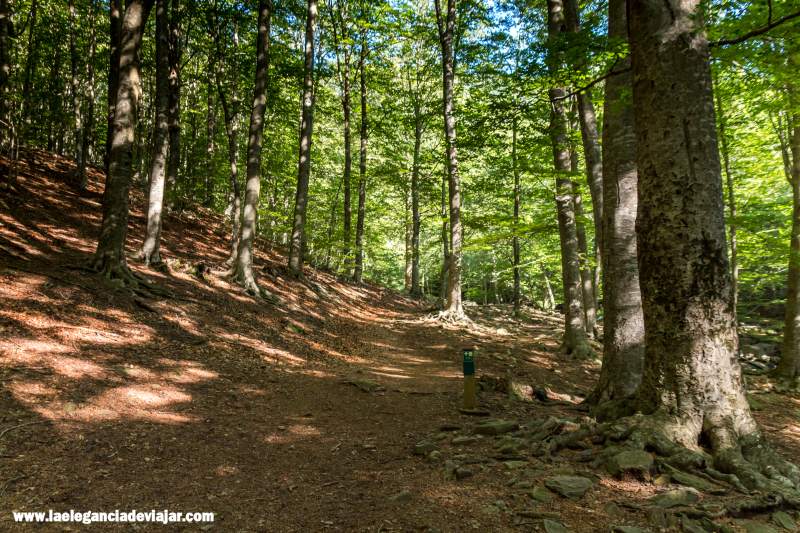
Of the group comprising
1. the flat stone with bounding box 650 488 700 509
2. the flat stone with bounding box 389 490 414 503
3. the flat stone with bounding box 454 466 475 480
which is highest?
the flat stone with bounding box 650 488 700 509

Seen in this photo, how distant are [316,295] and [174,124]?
9.33 metres

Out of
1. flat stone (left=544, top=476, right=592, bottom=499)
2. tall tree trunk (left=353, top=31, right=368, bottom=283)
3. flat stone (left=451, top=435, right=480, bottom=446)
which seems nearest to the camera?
flat stone (left=544, top=476, right=592, bottom=499)

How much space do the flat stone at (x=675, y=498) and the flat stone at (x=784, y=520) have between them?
0.43m

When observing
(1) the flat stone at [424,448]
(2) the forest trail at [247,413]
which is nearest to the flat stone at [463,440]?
(2) the forest trail at [247,413]

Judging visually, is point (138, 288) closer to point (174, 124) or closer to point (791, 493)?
point (174, 124)

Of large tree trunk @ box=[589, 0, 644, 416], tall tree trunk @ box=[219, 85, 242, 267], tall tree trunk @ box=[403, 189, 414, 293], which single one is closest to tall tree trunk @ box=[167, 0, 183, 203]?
tall tree trunk @ box=[219, 85, 242, 267]

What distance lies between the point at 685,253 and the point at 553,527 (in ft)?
8.51

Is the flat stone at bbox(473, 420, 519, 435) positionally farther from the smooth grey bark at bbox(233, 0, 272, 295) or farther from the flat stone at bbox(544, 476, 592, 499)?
the smooth grey bark at bbox(233, 0, 272, 295)

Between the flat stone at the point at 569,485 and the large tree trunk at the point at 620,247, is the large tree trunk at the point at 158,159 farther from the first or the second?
the flat stone at the point at 569,485

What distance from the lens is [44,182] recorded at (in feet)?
56.3

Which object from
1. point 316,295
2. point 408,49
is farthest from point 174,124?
point 408,49

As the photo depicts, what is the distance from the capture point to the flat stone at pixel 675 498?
9.38ft

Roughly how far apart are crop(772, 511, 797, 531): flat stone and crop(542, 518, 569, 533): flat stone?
140 centimetres

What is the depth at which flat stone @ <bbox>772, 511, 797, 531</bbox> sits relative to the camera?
2.64 meters
